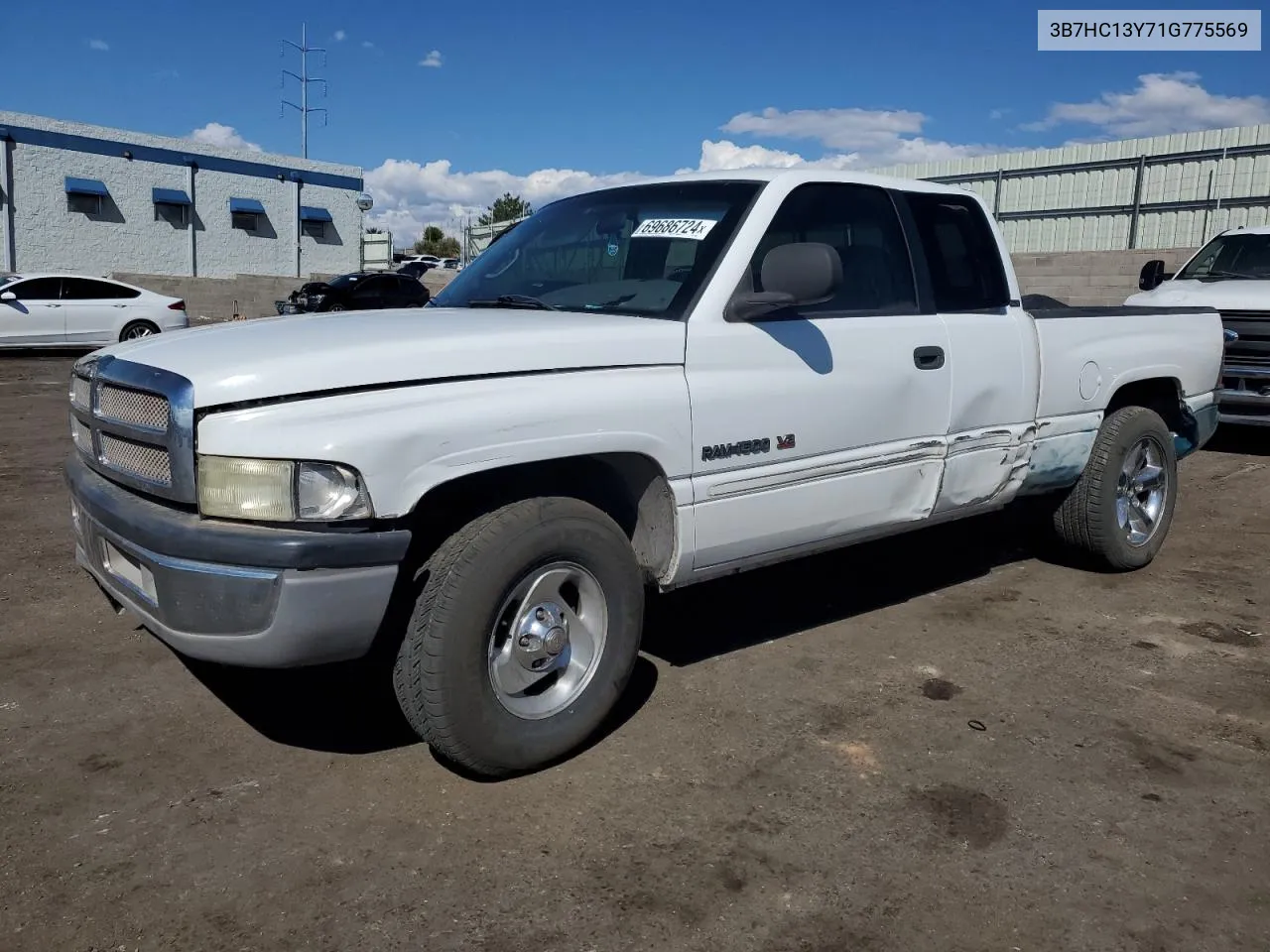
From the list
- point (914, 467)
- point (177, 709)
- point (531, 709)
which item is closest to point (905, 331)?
point (914, 467)

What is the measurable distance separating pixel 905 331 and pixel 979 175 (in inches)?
746

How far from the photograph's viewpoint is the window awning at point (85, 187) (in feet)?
104

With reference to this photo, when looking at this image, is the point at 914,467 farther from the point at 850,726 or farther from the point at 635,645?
the point at 635,645

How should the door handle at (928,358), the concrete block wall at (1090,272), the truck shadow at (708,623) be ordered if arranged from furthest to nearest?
1. the concrete block wall at (1090,272)
2. the door handle at (928,358)
3. the truck shadow at (708,623)

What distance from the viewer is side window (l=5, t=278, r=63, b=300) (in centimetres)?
1738

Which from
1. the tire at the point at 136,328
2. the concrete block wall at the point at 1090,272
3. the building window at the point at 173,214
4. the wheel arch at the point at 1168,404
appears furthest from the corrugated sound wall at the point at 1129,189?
the building window at the point at 173,214

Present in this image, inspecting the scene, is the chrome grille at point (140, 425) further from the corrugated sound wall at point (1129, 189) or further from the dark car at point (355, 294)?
the dark car at point (355, 294)

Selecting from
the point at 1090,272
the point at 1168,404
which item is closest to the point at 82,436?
the point at 1168,404

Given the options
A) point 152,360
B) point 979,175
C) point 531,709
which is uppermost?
point 979,175

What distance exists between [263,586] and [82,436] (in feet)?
4.32

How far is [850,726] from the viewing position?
3688mm

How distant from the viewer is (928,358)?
4.24 m

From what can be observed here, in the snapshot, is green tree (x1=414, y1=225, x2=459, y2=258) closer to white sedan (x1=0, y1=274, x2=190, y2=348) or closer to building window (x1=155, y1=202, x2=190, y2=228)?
building window (x1=155, y1=202, x2=190, y2=228)

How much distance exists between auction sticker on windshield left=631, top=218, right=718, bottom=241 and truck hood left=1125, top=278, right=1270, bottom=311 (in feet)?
19.9
